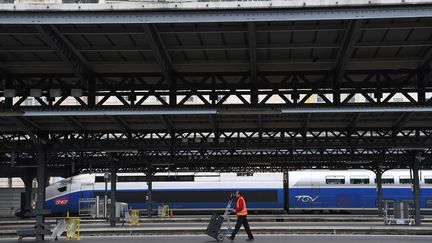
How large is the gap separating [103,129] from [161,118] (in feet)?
12.7

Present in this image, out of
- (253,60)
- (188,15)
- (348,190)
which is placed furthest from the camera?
(348,190)

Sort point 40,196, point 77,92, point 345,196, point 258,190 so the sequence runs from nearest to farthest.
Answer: point 77,92 → point 40,196 → point 345,196 → point 258,190

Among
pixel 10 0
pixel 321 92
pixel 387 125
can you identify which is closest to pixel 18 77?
pixel 10 0

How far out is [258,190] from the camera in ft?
157

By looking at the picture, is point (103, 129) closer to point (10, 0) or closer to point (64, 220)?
point (64, 220)

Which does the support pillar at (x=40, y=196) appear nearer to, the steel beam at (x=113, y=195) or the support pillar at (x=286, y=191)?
the steel beam at (x=113, y=195)

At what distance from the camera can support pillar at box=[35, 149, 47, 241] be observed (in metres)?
19.9

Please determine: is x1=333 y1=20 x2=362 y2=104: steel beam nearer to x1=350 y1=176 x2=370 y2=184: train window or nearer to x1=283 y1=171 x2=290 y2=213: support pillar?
x1=350 y1=176 x2=370 y2=184: train window

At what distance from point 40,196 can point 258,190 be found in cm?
2930

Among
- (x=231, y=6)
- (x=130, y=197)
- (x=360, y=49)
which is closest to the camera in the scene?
(x=231, y=6)

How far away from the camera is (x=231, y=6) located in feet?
36.6

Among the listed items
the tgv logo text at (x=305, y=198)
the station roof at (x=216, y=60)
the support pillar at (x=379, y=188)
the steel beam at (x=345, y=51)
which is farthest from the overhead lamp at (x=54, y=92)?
the tgv logo text at (x=305, y=198)

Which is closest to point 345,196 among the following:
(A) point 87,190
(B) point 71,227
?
(A) point 87,190

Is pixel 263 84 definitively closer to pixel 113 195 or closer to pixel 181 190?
pixel 113 195
